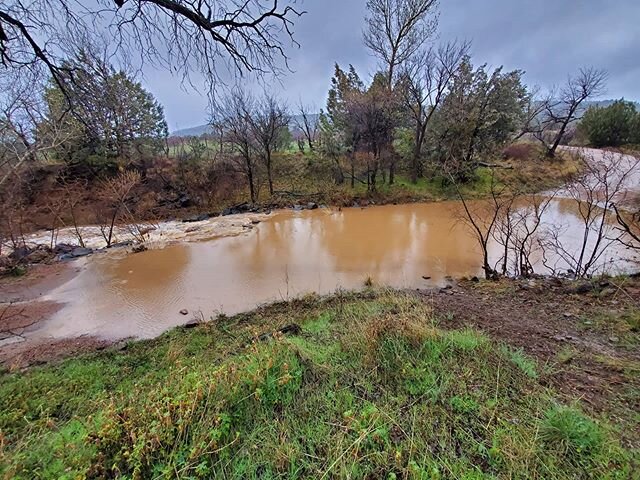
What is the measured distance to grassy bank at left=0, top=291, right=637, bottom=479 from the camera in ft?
5.12

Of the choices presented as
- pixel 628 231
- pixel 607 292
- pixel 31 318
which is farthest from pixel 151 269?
pixel 628 231

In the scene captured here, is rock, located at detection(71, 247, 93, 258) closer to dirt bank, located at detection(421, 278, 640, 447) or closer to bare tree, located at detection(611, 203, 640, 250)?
dirt bank, located at detection(421, 278, 640, 447)

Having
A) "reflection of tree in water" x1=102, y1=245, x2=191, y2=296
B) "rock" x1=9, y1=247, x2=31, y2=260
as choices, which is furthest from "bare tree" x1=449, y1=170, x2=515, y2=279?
"rock" x1=9, y1=247, x2=31, y2=260

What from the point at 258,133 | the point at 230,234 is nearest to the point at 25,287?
the point at 230,234

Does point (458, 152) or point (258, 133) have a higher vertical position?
point (258, 133)

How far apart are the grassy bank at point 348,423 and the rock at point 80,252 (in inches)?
301

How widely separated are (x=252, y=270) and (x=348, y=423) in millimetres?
6295

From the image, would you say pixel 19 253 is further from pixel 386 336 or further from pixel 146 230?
pixel 386 336

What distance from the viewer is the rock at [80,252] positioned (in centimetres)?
916

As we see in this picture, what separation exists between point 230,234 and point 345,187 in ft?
23.9

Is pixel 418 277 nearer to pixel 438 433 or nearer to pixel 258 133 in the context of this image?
pixel 438 433

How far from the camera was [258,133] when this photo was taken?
50.0ft

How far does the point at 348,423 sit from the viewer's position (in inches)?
73.0

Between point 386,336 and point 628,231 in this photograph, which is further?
point 628,231
